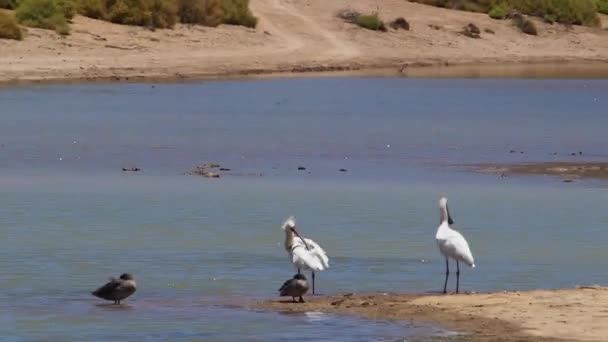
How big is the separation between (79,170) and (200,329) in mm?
9333

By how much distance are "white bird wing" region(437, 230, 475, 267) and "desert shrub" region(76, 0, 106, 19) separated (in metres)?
27.5

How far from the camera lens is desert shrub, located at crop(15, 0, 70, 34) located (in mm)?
34122

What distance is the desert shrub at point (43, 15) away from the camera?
112 feet

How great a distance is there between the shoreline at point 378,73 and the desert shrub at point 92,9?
4.57 m

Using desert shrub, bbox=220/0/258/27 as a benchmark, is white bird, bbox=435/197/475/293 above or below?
above

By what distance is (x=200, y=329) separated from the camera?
10.1m

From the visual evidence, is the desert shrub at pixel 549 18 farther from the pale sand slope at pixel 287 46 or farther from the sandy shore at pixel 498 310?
the sandy shore at pixel 498 310

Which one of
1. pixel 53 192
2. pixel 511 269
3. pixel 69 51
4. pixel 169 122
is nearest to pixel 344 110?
pixel 169 122

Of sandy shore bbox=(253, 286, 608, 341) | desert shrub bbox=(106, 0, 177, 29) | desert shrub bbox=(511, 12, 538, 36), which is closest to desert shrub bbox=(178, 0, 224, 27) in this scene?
desert shrub bbox=(106, 0, 177, 29)

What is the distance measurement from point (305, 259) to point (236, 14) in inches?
1188

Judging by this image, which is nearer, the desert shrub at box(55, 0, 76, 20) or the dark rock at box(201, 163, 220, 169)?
the dark rock at box(201, 163, 220, 169)

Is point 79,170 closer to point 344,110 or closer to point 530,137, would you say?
point 530,137

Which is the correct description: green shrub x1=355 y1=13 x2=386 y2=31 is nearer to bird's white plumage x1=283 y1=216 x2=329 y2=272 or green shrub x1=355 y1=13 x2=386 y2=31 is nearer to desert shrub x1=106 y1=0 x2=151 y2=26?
desert shrub x1=106 y1=0 x2=151 y2=26

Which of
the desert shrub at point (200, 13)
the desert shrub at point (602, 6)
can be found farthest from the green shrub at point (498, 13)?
the desert shrub at point (200, 13)
